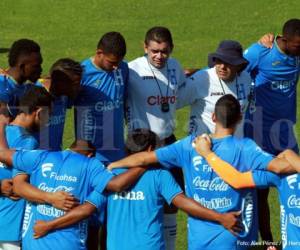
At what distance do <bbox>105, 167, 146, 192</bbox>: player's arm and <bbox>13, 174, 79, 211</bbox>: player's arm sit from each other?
0.37m

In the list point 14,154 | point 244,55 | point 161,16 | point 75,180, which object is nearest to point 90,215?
point 75,180

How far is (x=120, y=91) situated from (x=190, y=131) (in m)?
1.06

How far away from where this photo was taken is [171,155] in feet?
29.7

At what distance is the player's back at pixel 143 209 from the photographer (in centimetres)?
892

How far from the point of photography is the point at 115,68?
1086 centimetres

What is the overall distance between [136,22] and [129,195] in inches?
770

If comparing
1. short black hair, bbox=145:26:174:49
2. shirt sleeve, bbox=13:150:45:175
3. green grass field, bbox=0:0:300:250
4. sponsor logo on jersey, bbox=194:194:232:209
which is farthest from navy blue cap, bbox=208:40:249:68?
green grass field, bbox=0:0:300:250

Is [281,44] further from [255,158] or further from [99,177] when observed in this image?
[99,177]

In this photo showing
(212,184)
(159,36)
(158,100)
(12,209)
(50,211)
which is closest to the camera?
(50,211)

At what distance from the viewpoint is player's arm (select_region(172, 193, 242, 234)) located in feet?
29.2

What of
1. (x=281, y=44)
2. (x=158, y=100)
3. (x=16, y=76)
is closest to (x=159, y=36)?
(x=158, y=100)

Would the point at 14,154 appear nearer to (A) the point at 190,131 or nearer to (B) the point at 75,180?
(B) the point at 75,180

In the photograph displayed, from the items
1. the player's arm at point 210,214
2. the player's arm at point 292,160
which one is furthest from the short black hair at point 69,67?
the player's arm at point 292,160

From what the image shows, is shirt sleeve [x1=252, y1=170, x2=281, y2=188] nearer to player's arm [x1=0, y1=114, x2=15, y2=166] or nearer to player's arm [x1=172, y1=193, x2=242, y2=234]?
player's arm [x1=172, y1=193, x2=242, y2=234]
